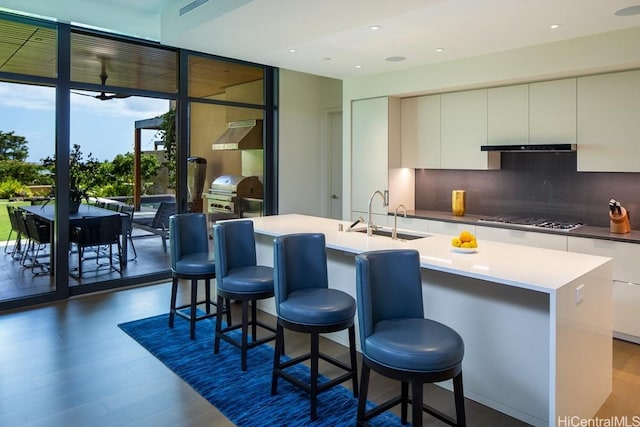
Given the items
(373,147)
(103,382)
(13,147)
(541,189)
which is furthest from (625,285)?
(13,147)

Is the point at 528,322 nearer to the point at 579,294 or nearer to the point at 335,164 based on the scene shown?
the point at 579,294

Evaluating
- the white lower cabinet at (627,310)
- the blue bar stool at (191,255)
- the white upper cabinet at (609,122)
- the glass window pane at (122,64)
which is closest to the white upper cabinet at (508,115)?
the white upper cabinet at (609,122)

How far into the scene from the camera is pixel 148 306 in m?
4.79

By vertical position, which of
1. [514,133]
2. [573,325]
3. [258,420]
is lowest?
[258,420]

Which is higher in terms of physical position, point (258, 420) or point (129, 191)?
point (129, 191)

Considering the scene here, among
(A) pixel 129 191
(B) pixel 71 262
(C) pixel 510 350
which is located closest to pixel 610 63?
(C) pixel 510 350

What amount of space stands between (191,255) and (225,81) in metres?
3.07

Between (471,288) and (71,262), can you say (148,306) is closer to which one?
(71,262)

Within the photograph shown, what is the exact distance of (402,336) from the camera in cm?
214

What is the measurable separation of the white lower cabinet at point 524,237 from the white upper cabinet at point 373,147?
1.47 m

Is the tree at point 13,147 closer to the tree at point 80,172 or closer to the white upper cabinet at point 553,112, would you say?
the tree at point 80,172

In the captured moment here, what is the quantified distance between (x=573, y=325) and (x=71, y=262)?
529 centimetres

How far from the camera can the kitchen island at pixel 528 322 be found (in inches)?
89.2

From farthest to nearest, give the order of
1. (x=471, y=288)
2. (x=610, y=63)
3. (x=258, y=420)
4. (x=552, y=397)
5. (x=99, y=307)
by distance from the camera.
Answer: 1. (x=99, y=307)
2. (x=610, y=63)
3. (x=471, y=288)
4. (x=258, y=420)
5. (x=552, y=397)
